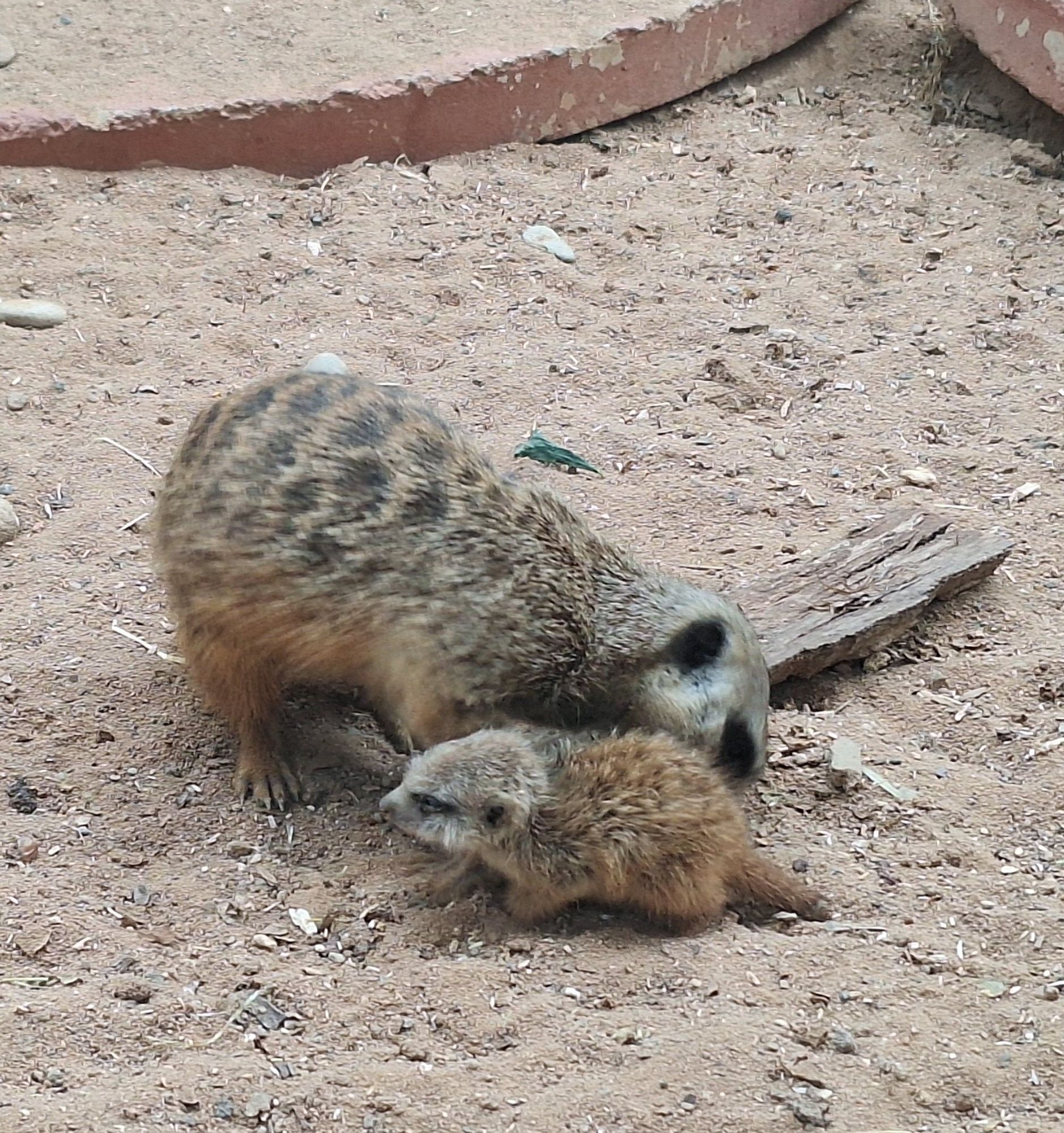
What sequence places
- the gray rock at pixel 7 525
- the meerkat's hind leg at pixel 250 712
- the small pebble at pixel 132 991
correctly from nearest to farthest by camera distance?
the small pebble at pixel 132 991 → the meerkat's hind leg at pixel 250 712 → the gray rock at pixel 7 525

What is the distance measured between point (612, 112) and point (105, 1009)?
4.92 metres

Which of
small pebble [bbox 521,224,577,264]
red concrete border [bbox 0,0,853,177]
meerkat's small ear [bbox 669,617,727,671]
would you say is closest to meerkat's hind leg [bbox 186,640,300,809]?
meerkat's small ear [bbox 669,617,727,671]

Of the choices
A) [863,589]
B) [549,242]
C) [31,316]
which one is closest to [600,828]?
[863,589]

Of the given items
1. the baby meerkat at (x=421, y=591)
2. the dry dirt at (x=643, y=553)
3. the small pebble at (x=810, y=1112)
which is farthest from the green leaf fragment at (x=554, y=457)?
the small pebble at (x=810, y=1112)

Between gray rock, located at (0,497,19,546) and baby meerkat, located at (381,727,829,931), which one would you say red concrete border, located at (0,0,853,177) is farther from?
baby meerkat, located at (381,727,829,931)

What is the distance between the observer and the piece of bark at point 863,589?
12.4ft

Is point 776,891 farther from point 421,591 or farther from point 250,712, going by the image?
point 250,712

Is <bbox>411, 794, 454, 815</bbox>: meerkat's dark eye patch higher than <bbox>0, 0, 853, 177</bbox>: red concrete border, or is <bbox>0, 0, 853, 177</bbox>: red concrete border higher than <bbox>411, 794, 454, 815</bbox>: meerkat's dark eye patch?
<bbox>0, 0, 853, 177</bbox>: red concrete border

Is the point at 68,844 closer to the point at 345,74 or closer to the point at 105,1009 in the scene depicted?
the point at 105,1009

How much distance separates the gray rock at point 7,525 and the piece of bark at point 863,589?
2003mm

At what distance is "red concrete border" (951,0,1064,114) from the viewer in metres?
6.31

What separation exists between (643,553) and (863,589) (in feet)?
2.11

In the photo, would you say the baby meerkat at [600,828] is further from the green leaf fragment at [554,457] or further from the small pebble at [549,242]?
the small pebble at [549,242]

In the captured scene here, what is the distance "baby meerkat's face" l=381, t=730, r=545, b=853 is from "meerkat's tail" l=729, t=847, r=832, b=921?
1.56 ft
